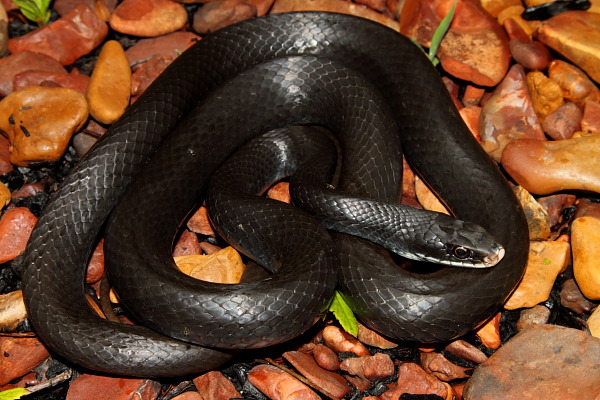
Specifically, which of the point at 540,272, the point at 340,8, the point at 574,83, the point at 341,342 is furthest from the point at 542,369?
the point at 340,8

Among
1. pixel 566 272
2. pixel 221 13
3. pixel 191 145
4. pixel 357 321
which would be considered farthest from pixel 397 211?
pixel 221 13

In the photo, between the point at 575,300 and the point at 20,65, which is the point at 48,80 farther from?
the point at 575,300

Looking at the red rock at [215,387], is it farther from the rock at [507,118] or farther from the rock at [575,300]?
the rock at [507,118]

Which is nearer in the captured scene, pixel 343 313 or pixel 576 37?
pixel 343 313

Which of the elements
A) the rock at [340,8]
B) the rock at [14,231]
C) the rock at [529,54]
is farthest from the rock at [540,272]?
the rock at [14,231]

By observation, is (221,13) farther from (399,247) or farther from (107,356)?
(107,356)

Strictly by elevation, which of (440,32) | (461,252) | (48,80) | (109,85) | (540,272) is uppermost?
(440,32)

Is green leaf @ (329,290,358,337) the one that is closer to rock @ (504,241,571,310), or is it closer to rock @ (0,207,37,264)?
rock @ (504,241,571,310)
